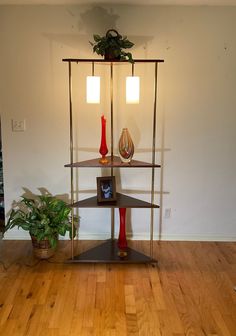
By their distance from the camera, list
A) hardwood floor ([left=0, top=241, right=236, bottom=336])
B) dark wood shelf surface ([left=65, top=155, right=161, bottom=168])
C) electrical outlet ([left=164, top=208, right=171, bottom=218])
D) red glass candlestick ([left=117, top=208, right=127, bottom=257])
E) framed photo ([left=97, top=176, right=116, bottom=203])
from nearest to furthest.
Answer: hardwood floor ([left=0, top=241, right=236, bottom=336]) → dark wood shelf surface ([left=65, top=155, right=161, bottom=168]) → framed photo ([left=97, top=176, right=116, bottom=203]) → red glass candlestick ([left=117, top=208, right=127, bottom=257]) → electrical outlet ([left=164, top=208, right=171, bottom=218])

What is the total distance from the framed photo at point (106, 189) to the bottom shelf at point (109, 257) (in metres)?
0.49

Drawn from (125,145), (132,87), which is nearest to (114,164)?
(125,145)

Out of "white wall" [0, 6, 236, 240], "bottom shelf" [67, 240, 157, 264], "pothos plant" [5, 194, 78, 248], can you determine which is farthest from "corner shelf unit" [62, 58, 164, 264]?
"white wall" [0, 6, 236, 240]

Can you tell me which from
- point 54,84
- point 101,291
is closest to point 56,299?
point 101,291

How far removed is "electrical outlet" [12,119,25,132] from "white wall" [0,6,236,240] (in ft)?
0.15

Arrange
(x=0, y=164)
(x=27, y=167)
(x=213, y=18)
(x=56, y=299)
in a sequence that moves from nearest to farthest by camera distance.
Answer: (x=56, y=299), (x=213, y=18), (x=27, y=167), (x=0, y=164)

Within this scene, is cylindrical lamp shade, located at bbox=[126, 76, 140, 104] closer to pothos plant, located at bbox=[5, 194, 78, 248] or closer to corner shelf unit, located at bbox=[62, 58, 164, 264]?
corner shelf unit, located at bbox=[62, 58, 164, 264]

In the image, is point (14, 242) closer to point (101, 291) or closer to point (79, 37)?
point (101, 291)

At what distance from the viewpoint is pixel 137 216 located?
3.38 metres

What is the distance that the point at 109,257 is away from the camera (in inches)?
115

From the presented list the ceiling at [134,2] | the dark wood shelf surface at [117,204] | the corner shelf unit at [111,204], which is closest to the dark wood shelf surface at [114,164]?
the corner shelf unit at [111,204]

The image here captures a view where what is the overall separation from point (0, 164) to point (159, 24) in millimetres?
2160

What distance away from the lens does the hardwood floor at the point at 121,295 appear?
2.11 m

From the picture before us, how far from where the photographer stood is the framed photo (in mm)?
2859
